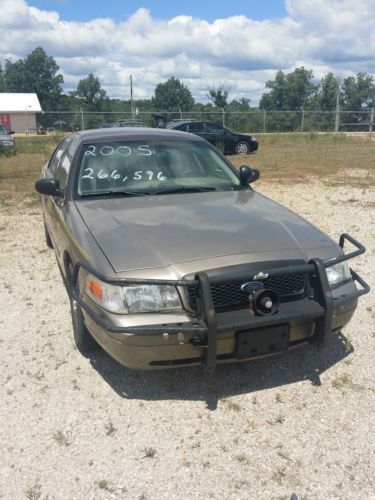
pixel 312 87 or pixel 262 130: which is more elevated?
pixel 312 87

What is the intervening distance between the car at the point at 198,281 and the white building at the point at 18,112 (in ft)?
164

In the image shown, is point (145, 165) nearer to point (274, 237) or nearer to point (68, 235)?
point (68, 235)

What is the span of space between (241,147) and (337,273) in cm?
1654

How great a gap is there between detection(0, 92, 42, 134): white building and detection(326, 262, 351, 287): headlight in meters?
50.7

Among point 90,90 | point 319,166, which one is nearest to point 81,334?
point 319,166

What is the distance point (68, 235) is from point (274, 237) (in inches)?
60.3

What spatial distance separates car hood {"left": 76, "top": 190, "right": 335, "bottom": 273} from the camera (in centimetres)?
296

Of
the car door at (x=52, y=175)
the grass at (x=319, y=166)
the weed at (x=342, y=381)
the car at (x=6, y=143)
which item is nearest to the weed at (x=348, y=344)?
the weed at (x=342, y=381)

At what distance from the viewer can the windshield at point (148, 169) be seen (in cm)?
413

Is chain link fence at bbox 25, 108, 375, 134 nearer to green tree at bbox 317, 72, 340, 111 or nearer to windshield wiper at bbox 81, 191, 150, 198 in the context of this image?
green tree at bbox 317, 72, 340, 111

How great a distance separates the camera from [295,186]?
11227mm

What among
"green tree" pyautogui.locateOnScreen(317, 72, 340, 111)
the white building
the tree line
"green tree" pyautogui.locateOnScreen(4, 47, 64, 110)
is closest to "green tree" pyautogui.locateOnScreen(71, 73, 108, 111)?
the tree line

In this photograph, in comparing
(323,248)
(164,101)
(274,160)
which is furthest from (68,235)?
(164,101)

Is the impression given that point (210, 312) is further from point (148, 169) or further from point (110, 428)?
point (148, 169)
